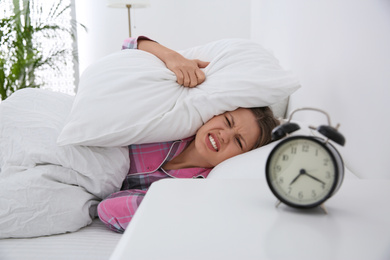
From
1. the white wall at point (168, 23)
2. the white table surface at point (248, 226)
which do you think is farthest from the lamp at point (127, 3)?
the white table surface at point (248, 226)

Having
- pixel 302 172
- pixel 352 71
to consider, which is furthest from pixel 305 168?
pixel 352 71

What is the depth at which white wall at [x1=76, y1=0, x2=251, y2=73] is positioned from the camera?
174 inches

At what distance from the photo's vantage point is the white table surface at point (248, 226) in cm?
52

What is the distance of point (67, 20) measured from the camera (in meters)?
4.73

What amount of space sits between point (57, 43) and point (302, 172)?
14.8 feet

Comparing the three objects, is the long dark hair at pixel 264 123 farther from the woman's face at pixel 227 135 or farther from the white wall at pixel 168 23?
the white wall at pixel 168 23

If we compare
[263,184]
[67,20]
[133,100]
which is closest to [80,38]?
[67,20]

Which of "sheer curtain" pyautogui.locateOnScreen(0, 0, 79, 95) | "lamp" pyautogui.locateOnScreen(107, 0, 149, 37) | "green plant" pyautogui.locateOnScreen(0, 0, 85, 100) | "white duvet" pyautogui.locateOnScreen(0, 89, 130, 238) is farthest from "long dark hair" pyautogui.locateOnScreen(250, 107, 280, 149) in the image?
"sheer curtain" pyautogui.locateOnScreen(0, 0, 79, 95)

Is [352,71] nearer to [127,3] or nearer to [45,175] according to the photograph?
[45,175]

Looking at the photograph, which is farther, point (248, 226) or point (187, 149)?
point (187, 149)

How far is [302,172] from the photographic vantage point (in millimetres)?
659

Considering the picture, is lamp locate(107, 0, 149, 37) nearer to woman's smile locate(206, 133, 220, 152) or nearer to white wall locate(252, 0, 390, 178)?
white wall locate(252, 0, 390, 178)

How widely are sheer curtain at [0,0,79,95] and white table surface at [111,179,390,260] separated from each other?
153 inches

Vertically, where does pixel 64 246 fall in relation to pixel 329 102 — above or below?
below
